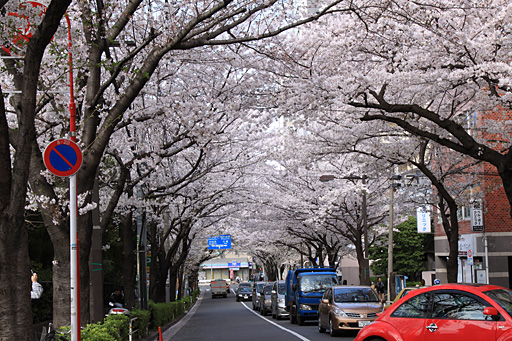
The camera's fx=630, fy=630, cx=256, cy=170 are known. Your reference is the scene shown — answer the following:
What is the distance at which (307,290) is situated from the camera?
984 inches

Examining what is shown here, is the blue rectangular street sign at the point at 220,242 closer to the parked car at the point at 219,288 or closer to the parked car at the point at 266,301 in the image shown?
the parked car at the point at 266,301

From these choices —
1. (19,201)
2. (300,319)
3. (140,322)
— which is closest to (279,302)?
(300,319)

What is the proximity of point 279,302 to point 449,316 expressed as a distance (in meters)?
23.1

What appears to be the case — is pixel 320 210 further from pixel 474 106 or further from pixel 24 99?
pixel 24 99

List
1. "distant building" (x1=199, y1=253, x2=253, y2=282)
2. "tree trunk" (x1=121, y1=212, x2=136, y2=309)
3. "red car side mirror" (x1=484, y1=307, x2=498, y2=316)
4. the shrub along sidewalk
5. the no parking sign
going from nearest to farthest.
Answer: "red car side mirror" (x1=484, y1=307, x2=498, y2=316) → the no parking sign → the shrub along sidewalk → "tree trunk" (x1=121, y1=212, x2=136, y2=309) → "distant building" (x1=199, y1=253, x2=253, y2=282)

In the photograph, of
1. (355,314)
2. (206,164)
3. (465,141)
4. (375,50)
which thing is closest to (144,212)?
(206,164)

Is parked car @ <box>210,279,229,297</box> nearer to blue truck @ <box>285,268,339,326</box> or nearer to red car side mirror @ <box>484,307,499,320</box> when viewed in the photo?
blue truck @ <box>285,268,339,326</box>

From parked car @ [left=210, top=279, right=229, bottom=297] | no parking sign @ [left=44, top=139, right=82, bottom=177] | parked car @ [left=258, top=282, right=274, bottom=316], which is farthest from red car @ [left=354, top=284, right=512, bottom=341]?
parked car @ [left=210, top=279, right=229, bottom=297]

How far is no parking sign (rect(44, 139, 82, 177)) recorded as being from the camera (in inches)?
337

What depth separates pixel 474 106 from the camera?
19.7 metres

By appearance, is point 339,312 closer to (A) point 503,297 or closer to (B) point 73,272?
(A) point 503,297

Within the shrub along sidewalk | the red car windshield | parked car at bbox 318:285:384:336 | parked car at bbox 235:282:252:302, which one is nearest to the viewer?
the red car windshield

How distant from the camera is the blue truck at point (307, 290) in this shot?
24.8m

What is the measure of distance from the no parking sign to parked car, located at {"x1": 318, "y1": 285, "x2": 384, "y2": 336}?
11.3 m
